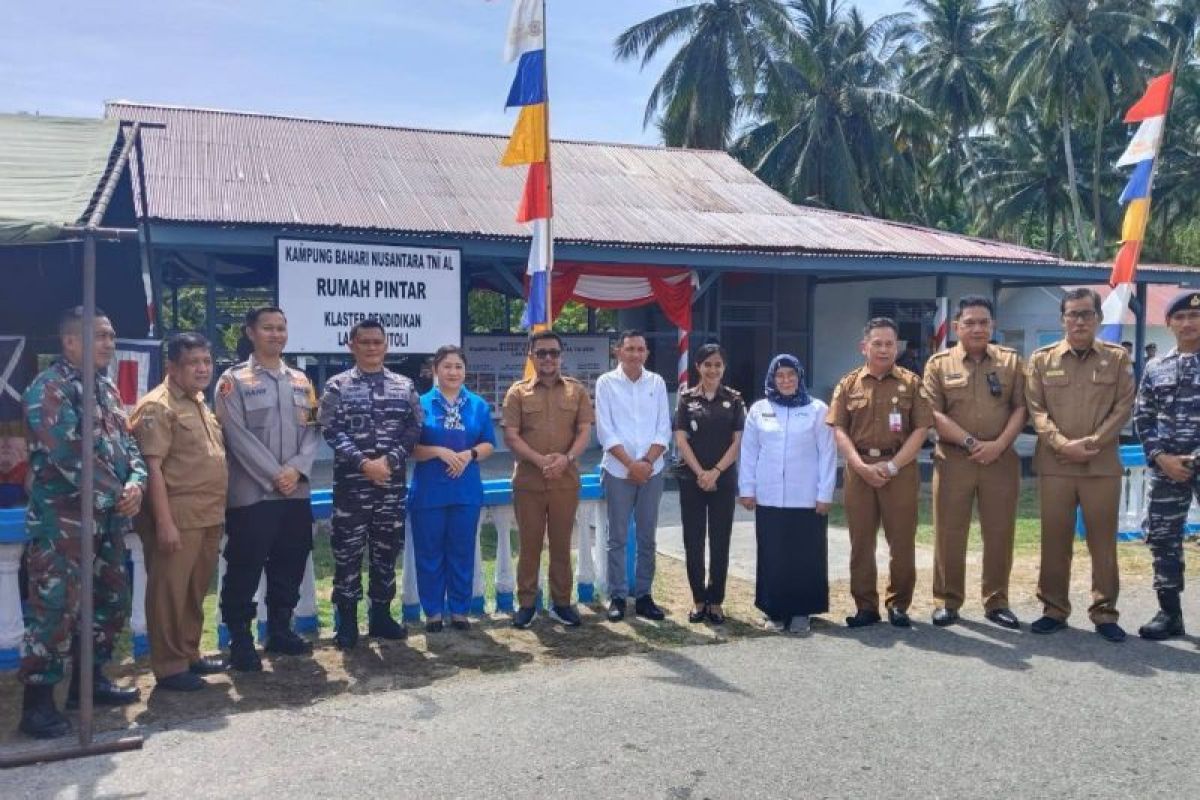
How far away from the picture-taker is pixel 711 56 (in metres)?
30.2

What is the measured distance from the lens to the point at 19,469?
556 centimetres

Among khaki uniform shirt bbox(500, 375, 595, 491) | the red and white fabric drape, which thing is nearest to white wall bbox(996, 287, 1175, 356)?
the red and white fabric drape

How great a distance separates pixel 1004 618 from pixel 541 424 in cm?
284

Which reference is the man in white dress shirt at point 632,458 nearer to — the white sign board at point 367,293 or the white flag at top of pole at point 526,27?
the white flag at top of pole at point 526,27

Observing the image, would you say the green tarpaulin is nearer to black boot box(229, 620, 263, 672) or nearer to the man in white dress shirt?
black boot box(229, 620, 263, 672)

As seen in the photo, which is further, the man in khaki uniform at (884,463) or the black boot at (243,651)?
the man in khaki uniform at (884,463)

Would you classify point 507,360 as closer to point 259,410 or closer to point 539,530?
point 539,530

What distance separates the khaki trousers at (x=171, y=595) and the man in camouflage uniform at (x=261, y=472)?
0.25m

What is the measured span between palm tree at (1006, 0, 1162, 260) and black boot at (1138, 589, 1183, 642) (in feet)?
103

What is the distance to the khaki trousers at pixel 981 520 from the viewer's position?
5.89m

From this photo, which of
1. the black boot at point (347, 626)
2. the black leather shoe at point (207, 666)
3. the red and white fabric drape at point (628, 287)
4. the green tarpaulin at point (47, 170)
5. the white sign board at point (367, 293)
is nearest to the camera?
the green tarpaulin at point (47, 170)

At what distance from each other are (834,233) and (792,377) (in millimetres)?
9445

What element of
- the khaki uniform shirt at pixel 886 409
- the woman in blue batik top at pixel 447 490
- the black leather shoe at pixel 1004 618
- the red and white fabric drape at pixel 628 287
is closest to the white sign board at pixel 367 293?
the red and white fabric drape at pixel 628 287

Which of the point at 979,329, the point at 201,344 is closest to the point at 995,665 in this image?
the point at 979,329
